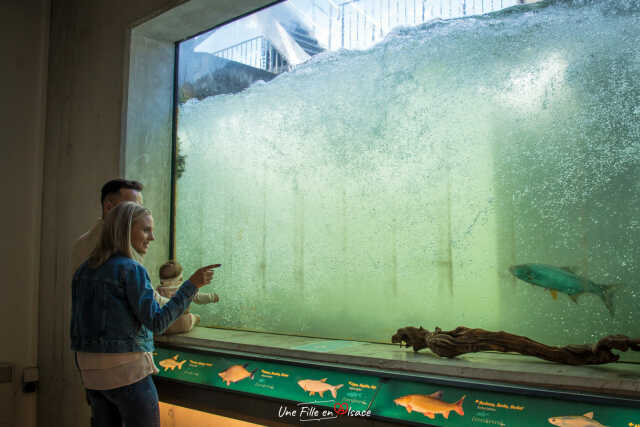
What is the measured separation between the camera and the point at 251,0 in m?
3.93

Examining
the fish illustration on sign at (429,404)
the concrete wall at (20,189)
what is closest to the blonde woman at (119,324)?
the fish illustration on sign at (429,404)

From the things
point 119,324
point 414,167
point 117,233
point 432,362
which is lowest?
point 432,362

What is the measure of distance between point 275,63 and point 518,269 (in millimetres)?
2523

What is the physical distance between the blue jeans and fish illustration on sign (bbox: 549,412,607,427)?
5.20 feet

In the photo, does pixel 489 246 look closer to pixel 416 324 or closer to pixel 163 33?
pixel 416 324

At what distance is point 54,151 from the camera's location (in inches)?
187

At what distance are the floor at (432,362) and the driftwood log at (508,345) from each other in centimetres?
4

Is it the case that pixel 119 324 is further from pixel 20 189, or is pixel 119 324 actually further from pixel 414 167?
pixel 20 189

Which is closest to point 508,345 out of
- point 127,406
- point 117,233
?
point 127,406

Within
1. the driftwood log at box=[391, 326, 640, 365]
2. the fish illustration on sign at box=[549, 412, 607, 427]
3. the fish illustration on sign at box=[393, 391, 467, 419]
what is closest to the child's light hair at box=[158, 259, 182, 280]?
the driftwood log at box=[391, 326, 640, 365]

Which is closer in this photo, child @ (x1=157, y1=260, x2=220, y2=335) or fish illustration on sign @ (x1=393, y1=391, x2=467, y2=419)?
fish illustration on sign @ (x1=393, y1=391, x2=467, y2=419)

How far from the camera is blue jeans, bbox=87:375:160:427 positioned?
6.81 feet

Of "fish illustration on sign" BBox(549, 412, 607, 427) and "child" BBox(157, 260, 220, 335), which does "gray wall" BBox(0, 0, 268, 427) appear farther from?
"fish illustration on sign" BBox(549, 412, 607, 427)

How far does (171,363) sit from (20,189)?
2.56m
